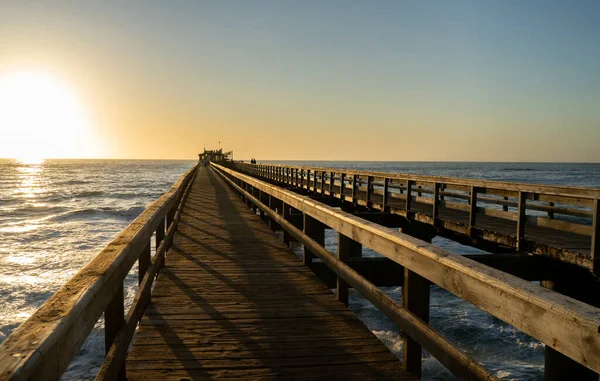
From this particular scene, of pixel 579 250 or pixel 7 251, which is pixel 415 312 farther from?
pixel 7 251

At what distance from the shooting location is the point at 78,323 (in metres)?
1.94

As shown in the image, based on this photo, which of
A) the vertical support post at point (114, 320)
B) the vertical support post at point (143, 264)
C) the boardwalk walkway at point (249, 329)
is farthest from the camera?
the vertical support post at point (143, 264)

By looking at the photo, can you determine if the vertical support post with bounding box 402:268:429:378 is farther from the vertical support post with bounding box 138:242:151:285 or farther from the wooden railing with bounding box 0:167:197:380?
the vertical support post with bounding box 138:242:151:285

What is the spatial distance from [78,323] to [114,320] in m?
1.10

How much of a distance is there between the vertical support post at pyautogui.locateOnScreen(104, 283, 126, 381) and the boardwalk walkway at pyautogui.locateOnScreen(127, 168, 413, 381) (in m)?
0.38

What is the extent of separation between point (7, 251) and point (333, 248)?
1277 cm

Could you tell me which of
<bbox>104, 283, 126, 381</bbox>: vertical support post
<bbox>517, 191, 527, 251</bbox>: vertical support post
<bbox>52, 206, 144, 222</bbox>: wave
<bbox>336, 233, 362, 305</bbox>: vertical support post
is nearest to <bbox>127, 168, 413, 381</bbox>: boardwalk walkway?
<bbox>336, 233, 362, 305</bbox>: vertical support post

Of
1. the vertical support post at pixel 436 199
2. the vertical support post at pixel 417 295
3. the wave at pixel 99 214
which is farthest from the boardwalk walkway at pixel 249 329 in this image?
the wave at pixel 99 214

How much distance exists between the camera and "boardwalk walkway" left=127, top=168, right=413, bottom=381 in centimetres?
330

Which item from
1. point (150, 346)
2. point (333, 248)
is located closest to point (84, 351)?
point (150, 346)

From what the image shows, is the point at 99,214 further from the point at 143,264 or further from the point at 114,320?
the point at 114,320

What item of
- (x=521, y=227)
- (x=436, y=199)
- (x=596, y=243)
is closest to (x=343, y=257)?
(x=596, y=243)

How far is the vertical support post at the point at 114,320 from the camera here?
2896 mm

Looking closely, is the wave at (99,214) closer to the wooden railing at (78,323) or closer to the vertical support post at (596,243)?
the vertical support post at (596,243)
